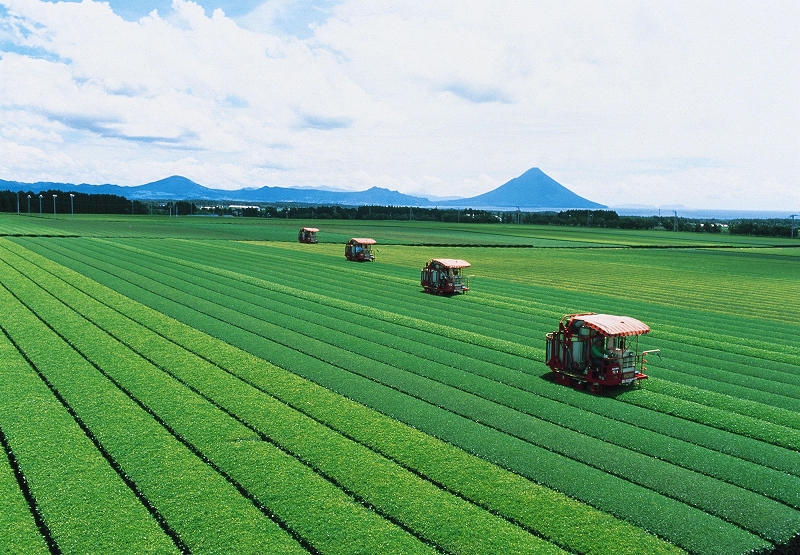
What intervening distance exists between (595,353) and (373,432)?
25.6ft

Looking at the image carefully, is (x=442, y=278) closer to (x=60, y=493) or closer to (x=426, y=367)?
(x=426, y=367)

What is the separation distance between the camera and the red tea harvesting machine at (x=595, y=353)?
20172mm

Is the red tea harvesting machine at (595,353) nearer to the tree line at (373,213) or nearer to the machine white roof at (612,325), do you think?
the machine white roof at (612,325)

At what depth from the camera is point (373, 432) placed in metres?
16.3

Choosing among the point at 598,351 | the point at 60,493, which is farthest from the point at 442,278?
the point at 60,493

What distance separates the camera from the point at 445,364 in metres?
22.8

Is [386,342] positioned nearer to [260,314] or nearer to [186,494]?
[260,314]

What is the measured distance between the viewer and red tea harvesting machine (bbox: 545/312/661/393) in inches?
794

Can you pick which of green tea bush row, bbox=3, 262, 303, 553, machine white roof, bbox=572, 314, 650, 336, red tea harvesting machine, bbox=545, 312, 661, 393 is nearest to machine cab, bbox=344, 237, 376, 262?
green tea bush row, bbox=3, 262, 303, 553

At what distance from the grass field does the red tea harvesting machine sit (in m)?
0.56

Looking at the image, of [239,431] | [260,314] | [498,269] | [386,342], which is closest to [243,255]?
[498,269]

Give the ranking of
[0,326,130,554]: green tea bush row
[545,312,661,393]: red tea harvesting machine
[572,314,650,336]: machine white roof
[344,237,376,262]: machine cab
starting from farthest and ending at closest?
[344,237,376,262]: machine cab, [545,312,661,393]: red tea harvesting machine, [572,314,650,336]: machine white roof, [0,326,130,554]: green tea bush row

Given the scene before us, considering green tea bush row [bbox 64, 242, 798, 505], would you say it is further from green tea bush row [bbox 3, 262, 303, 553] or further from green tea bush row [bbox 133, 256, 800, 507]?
green tea bush row [bbox 3, 262, 303, 553]

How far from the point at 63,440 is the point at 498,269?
45473 mm
